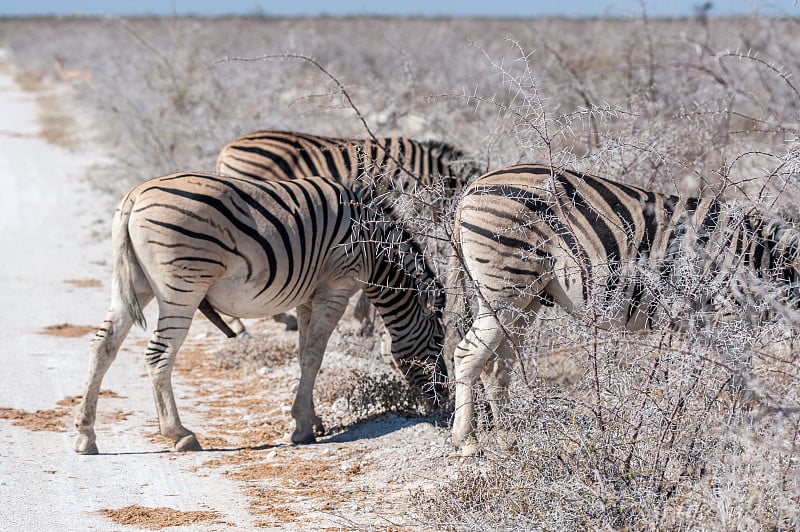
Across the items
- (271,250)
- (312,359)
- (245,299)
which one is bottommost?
(312,359)

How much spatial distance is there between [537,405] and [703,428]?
723 millimetres

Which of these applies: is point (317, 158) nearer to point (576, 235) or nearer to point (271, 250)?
point (271, 250)

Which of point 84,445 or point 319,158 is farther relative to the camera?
point 319,158

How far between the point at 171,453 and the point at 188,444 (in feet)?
0.37

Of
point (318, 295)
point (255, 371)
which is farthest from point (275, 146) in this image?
point (318, 295)

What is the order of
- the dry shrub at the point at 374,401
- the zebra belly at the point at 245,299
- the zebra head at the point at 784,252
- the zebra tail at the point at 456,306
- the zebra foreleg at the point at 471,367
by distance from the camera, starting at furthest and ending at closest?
the dry shrub at the point at 374,401 < the zebra belly at the point at 245,299 < the zebra tail at the point at 456,306 < the zebra foreleg at the point at 471,367 < the zebra head at the point at 784,252

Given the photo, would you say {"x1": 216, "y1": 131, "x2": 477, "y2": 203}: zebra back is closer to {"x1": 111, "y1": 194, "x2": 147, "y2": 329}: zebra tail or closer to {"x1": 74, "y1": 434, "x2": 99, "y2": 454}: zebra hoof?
{"x1": 111, "y1": 194, "x2": 147, "y2": 329}: zebra tail

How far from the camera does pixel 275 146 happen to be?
9.19 m

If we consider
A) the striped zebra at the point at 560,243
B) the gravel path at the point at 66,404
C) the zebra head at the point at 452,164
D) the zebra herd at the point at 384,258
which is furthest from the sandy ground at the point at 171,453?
the zebra head at the point at 452,164

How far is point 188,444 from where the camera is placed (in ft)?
20.4

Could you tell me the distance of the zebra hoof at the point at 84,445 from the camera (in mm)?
6117

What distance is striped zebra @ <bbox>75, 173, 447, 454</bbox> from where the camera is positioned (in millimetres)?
6039

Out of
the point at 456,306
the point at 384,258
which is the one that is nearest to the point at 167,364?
the point at 384,258

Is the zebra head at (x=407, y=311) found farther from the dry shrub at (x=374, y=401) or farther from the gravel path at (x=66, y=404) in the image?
the gravel path at (x=66, y=404)
